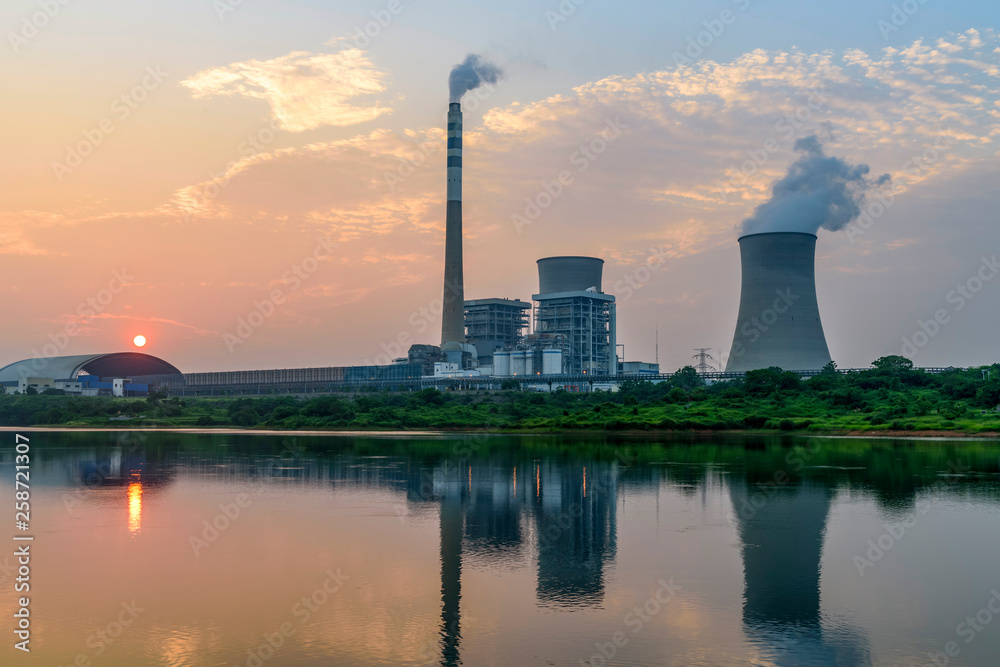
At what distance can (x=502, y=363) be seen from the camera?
96.3m

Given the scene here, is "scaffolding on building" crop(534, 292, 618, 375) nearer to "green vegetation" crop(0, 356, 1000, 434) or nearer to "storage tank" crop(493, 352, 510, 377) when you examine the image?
"storage tank" crop(493, 352, 510, 377)

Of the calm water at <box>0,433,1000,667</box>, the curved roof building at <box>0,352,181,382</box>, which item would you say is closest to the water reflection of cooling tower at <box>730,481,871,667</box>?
the calm water at <box>0,433,1000,667</box>

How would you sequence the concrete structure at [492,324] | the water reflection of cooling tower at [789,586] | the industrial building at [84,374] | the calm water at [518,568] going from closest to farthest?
the water reflection of cooling tower at [789,586] < the calm water at [518,568] < the industrial building at [84,374] < the concrete structure at [492,324]

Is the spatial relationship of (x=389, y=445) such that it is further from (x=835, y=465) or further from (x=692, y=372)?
(x=692, y=372)

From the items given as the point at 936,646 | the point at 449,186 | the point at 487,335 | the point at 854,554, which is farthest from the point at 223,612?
the point at 487,335

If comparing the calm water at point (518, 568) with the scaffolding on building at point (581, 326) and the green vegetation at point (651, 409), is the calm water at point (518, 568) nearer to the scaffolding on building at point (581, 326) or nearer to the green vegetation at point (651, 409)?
the green vegetation at point (651, 409)

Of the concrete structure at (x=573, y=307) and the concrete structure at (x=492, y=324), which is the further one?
the concrete structure at (x=492, y=324)

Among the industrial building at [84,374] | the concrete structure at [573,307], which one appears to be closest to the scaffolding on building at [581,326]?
the concrete structure at [573,307]

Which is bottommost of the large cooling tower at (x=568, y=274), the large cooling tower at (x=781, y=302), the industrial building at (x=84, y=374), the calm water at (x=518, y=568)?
the calm water at (x=518, y=568)

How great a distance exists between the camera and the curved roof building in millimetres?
97438

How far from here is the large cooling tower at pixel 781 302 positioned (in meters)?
62.4

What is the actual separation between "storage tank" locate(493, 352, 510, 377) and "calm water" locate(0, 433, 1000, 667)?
2748 inches

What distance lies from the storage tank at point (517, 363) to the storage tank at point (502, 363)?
0.68 metres

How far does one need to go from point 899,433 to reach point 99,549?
3947 centimetres
